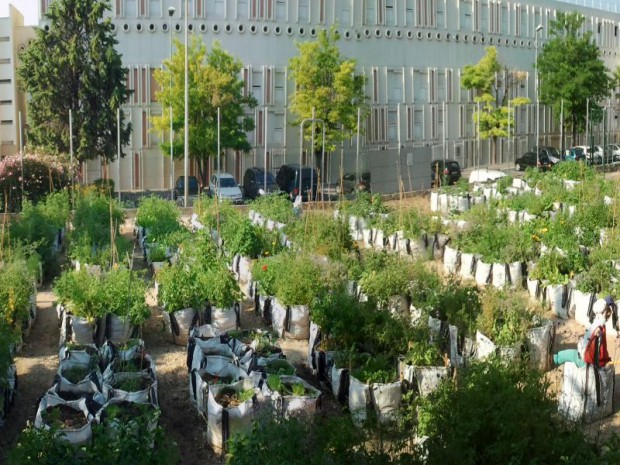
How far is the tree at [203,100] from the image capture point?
35.3m

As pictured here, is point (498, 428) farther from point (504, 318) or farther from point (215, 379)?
point (504, 318)

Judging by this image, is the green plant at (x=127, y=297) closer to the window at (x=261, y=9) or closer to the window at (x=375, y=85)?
the window at (x=261, y=9)

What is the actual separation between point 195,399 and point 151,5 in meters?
31.6

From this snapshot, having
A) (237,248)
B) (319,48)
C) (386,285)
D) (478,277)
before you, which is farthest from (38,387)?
(319,48)

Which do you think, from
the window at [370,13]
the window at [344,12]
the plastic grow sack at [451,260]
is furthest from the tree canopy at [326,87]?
the plastic grow sack at [451,260]

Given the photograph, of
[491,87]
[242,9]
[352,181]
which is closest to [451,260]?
[352,181]

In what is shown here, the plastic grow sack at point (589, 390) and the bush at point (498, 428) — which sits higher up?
the bush at point (498, 428)

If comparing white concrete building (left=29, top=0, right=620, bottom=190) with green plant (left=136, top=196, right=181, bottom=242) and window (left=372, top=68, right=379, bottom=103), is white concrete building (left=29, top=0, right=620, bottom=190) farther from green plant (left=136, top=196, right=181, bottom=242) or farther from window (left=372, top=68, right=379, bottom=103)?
green plant (left=136, top=196, right=181, bottom=242)

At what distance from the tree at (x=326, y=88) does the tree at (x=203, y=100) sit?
2755mm

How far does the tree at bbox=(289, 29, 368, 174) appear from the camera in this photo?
37812 mm

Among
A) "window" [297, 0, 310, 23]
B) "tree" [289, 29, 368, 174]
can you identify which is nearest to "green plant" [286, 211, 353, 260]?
"tree" [289, 29, 368, 174]

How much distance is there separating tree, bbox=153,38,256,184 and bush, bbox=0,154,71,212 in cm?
1013

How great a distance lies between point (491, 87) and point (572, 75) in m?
4.18

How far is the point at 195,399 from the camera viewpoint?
31.5ft
